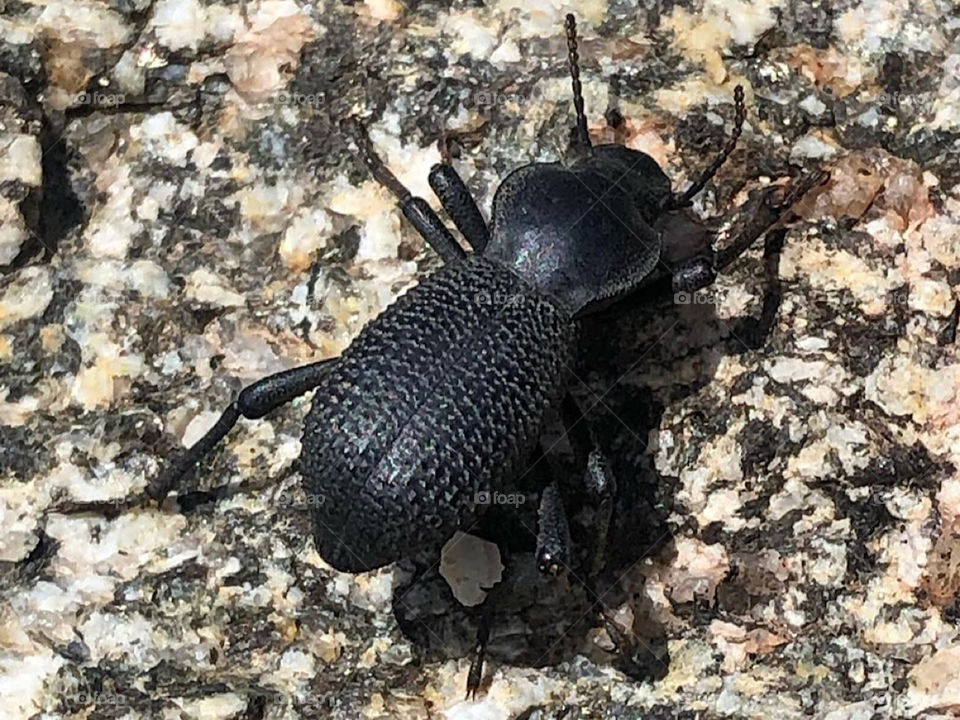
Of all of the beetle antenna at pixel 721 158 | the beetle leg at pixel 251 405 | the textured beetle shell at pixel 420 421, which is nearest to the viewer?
the textured beetle shell at pixel 420 421

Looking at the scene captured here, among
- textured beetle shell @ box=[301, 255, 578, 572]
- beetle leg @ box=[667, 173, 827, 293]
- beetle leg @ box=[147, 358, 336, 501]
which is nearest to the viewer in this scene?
textured beetle shell @ box=[301, 255, 578, 572]

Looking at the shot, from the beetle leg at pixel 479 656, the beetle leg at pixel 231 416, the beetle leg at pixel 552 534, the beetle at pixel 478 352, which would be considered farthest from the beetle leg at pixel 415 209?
the beetle leg at pixel 479 656

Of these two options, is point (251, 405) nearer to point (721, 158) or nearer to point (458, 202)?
point (458, 202)

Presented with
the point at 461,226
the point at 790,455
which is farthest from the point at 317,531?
the point at 790,455

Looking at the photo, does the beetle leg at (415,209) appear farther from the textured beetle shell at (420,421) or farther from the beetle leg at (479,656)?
the beetle leg at (479,656)

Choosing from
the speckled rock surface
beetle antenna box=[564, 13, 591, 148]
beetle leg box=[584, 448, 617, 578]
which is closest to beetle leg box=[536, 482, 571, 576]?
beetle leg box=[584, 448, 617, 578]

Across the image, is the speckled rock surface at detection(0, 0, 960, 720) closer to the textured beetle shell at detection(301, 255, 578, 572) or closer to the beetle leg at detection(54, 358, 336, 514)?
the beetle leg at detection(54, 358, 336, 514)
